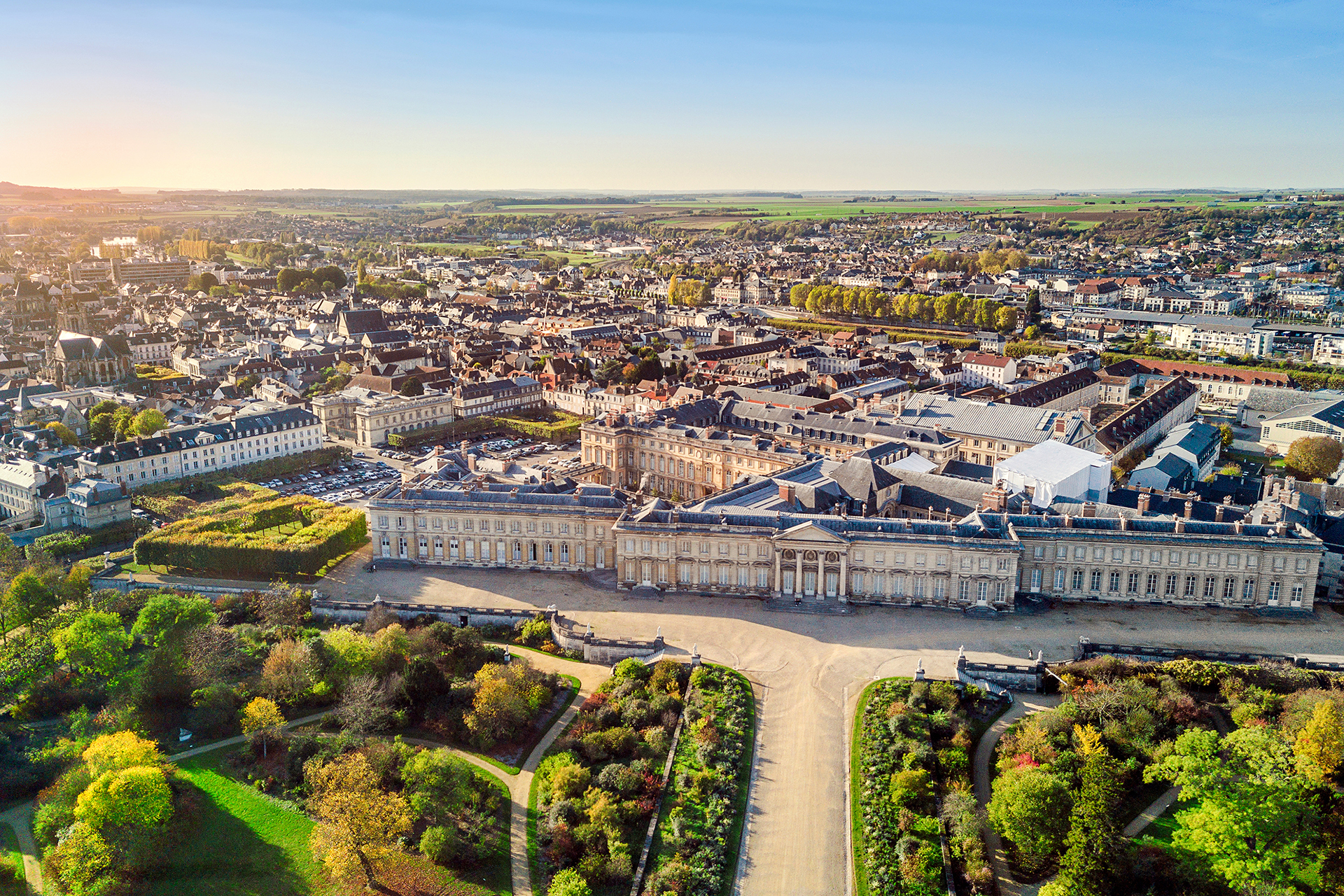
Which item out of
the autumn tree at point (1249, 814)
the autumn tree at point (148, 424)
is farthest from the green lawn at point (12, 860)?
the autumn tree at point (148, 424)

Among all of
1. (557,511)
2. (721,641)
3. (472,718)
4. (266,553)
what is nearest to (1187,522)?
(721,641)

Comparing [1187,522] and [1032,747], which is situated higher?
[1187,522]

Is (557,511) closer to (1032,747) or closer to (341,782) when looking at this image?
(341,782)

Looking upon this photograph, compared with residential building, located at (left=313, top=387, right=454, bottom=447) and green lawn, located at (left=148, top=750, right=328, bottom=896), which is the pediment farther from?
residential building, located at (left=313, top=387, right=454, bottom=447)

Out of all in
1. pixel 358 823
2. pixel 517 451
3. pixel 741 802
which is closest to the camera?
pixel 358 823

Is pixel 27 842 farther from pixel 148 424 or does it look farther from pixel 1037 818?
pixel 148 424

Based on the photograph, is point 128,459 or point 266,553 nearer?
point 266,553

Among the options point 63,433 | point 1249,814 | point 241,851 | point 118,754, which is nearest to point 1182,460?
point 1249,814
